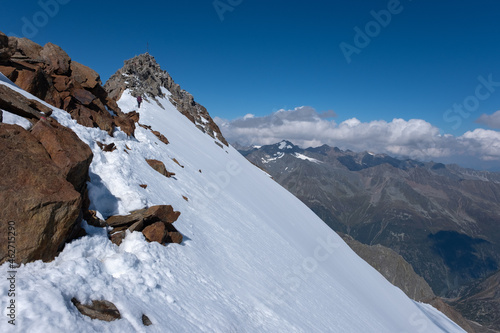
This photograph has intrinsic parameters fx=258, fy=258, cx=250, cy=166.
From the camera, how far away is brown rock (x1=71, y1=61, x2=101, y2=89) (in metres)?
21.1

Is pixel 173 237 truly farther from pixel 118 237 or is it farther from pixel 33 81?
pixel 33 81

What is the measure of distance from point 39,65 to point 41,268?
17323 millimetres

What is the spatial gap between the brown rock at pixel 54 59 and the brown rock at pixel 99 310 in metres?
18.6

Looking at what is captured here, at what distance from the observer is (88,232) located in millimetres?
9180

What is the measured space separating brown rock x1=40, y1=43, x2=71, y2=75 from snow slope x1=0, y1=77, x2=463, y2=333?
21.2 feet

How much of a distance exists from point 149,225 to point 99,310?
4.91 m

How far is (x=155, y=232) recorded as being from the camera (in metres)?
11.2

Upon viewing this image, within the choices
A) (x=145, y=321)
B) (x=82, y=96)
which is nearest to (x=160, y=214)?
(x=145, y=321)

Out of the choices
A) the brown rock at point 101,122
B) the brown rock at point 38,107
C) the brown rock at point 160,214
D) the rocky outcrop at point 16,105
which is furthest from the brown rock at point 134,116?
the brown rock at point 160,214

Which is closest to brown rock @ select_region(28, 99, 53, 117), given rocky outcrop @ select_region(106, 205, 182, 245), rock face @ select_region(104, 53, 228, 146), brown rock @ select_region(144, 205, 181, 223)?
rocky outcrop @ select_region(106, 205, 182, 245)

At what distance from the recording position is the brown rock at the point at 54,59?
18922mm

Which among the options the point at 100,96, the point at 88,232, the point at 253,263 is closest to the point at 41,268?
the point at 88,232

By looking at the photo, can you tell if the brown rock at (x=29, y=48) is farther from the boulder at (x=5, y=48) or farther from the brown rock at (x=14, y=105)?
the brown rock at (x=14, y=105)

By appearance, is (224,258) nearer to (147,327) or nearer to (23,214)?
(147,327)
